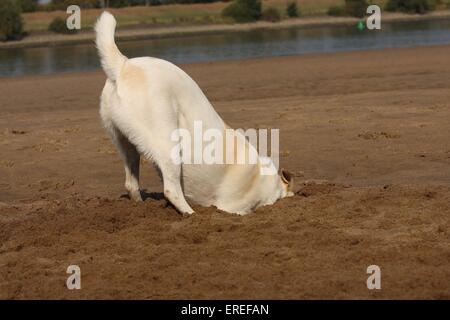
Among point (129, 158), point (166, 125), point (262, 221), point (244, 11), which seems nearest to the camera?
point (166, 125)

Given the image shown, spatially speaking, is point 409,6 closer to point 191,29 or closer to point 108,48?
point 191,29

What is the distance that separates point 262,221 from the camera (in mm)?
7297

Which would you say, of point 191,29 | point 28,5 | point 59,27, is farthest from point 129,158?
point 28,5

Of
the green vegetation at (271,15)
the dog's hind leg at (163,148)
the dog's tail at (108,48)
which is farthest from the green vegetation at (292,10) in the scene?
the dog's hind leg at (163,148)

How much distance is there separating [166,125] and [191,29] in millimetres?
58723

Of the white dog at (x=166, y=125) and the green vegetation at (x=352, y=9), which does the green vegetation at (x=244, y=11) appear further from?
the white dog at (x=166, y=125)

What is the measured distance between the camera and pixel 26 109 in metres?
20.1

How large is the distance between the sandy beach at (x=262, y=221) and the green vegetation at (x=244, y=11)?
180 feet

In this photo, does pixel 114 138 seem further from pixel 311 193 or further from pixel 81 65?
pixel 81 65

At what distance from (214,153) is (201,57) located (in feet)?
94.4

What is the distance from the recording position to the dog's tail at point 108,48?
729 centimetres

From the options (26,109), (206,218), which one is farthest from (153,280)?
(26,109)

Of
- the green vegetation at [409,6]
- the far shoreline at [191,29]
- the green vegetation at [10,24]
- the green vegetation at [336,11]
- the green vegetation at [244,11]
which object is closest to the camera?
the far shoreline at [191,29]

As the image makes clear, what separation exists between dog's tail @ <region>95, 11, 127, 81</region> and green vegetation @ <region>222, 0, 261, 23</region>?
206ft
